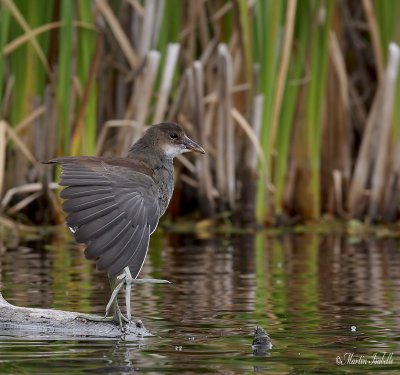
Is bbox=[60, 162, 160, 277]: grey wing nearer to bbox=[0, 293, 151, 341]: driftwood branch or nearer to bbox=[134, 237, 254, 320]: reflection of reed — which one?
bbox=[0, 293, 151, 341]: driftwood branch

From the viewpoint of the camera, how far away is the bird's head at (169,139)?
243 inches

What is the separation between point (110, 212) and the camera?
200 inches

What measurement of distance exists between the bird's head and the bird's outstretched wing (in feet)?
1.93

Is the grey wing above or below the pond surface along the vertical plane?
above

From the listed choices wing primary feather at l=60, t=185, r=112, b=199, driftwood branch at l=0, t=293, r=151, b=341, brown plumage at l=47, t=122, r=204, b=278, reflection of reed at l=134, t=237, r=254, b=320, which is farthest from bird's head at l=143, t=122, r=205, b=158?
driftwood branch at l=0, t=293, r=151, b=341

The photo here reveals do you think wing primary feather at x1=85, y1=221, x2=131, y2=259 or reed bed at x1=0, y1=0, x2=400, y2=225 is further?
reed bed at x1=0, y1=0, x2=400, y2=225

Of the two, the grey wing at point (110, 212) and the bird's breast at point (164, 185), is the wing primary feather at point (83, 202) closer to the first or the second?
the grey wing at point (110, 212)

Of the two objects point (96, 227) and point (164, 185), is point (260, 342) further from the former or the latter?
point (164, 185)

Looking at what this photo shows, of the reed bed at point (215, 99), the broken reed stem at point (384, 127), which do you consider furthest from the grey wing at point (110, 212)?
the broken reed stem at point (384, 127)

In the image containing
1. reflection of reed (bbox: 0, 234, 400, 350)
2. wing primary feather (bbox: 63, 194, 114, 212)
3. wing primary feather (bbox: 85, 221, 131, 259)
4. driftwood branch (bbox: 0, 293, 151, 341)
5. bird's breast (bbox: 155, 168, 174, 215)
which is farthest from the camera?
reflection of reed (bbox: 0, 234, 400, 350)

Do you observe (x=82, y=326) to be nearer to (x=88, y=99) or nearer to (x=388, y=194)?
(x=88, y=99)

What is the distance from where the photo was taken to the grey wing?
486 centimetres

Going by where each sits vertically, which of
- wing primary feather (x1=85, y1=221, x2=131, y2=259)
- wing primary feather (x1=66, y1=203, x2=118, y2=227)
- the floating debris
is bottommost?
the floating debris

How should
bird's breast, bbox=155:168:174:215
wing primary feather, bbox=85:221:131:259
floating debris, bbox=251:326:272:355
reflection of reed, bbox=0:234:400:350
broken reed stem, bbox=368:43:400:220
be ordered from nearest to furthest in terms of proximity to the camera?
floating debris, bbox=251:326:272:355
wing primary feather, bbox=85:221:131:259
bird's breast, bbox=155:168:174:215
reflection of reed, bbox=0:234:400:350
broken reed stem, bbox=368:43:400:220
